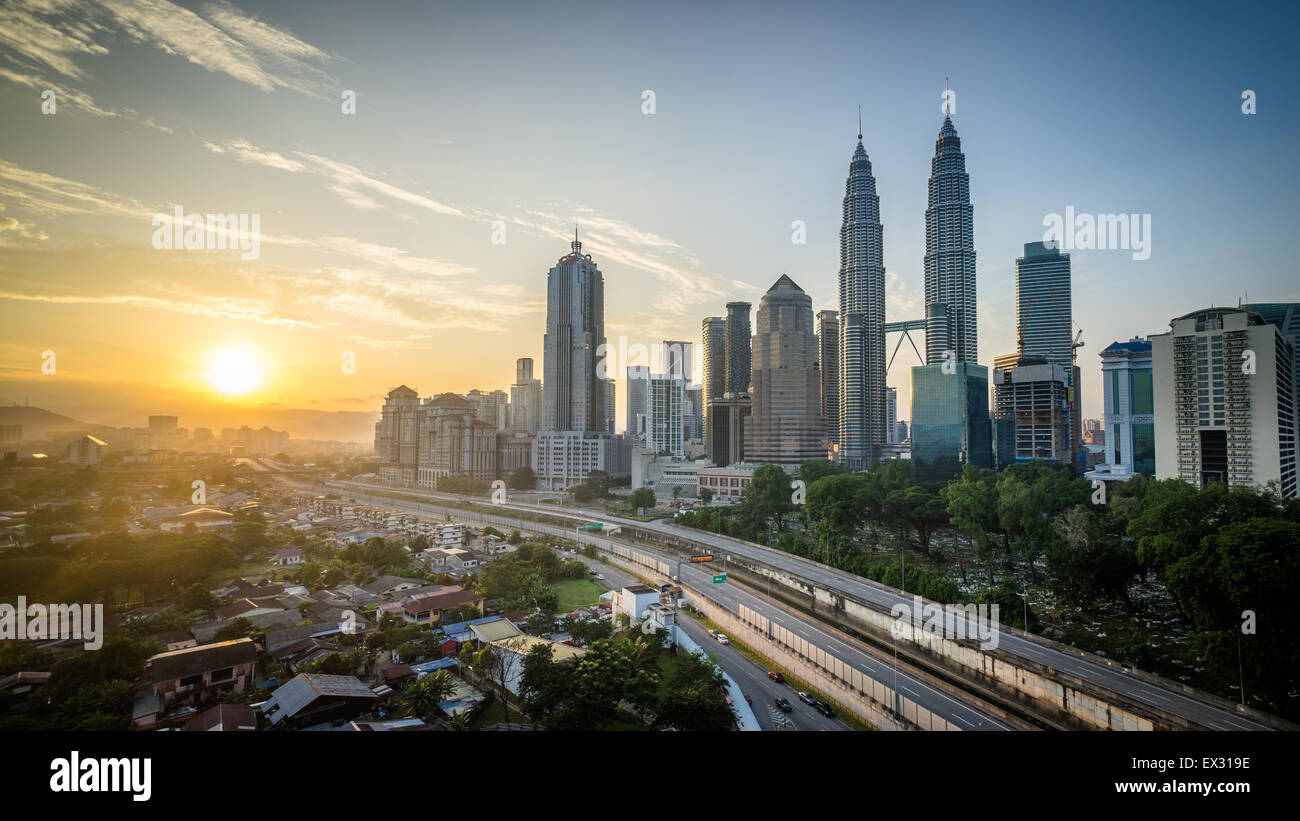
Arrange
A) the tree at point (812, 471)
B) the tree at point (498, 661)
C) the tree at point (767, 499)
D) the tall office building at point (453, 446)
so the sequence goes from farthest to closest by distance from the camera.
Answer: the tall office building at point (453, 446) → the tree at point (812, 471) → the tree at point (767, 499) → the tree at point (498, 661)

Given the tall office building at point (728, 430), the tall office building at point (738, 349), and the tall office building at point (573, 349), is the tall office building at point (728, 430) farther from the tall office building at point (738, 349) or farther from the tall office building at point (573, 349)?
the tall office building at point (738, 349)

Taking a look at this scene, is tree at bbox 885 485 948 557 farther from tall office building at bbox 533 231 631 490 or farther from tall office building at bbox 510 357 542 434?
tall office building at bbox 510 357 542 434

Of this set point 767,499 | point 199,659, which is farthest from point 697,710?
point 767,499

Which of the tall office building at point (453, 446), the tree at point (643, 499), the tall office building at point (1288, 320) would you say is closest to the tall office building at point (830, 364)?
the tree at point (643, 499)

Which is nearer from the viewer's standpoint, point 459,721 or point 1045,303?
point 459,721

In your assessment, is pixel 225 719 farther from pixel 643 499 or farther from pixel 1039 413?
pixel 1039 413
